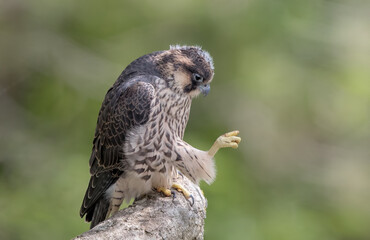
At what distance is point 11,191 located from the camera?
7.09 metres

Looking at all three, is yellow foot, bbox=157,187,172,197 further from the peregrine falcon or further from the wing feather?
the wing feather

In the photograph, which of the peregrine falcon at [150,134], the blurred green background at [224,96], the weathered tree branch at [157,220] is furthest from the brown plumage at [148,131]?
the blurred green background at [224,96]

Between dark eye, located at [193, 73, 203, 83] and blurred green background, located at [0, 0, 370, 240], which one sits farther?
blurred green background, located at [0, 0, 370, 240]

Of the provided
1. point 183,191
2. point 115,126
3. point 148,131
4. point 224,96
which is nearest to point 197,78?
point 148,131

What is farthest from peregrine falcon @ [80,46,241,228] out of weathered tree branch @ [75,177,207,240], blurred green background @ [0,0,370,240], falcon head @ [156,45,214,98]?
blurred green background @ [0,0,370,240]

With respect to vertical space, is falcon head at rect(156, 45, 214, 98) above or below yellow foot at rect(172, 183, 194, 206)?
above

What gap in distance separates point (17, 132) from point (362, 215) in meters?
4.29

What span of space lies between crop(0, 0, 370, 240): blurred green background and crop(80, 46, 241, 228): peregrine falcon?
1922 mm

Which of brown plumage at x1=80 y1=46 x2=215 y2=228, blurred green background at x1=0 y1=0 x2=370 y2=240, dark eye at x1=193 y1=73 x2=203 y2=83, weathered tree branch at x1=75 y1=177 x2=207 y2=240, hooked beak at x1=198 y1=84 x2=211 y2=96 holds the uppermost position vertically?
blurred green background at x1=0 y1=0 x2=370 y2=240

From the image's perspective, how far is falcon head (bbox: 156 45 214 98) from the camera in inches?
181

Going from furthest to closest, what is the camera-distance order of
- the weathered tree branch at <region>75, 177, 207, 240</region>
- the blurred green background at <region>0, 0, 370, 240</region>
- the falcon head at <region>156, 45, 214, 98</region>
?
1. the blurred green background at <region>0, 0, 370, 240</region>
2. the falcon head at <region>156, 45, 214, 98</region>
3. the weathered tree branch at <region>75, 177, 207, 240</region>

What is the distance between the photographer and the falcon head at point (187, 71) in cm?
460

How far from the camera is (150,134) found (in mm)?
4551

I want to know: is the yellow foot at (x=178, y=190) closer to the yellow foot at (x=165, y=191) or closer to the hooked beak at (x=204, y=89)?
the yellow foot at (x=165, y=191)
